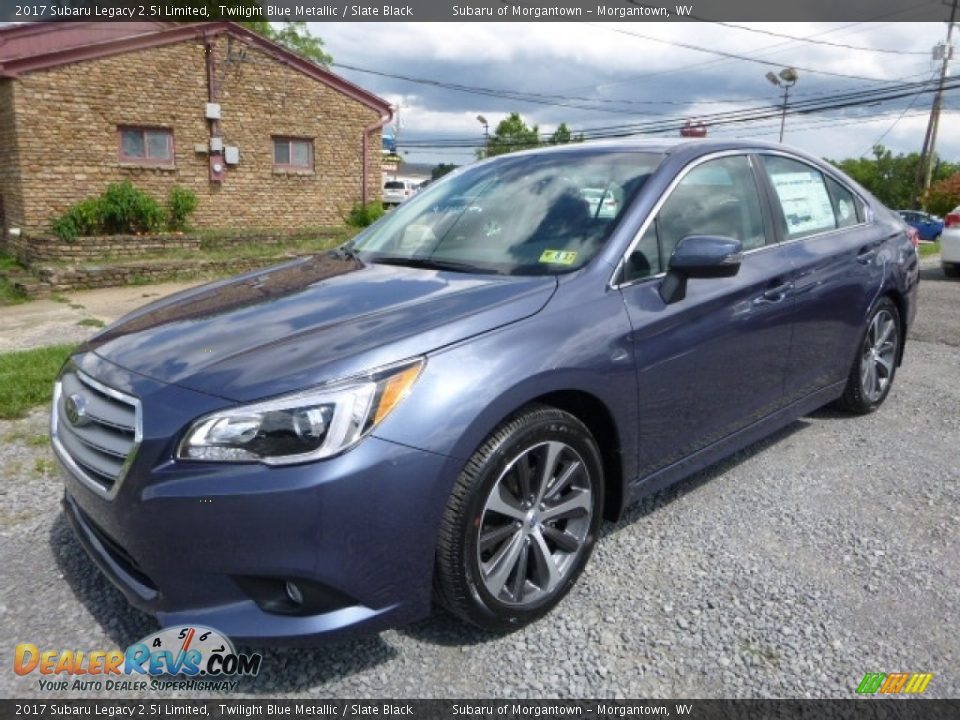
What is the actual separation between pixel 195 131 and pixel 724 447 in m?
16.0

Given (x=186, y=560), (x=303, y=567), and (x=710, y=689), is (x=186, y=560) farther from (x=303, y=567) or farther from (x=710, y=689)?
(x=710, y=689)

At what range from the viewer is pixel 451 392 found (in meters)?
2.16

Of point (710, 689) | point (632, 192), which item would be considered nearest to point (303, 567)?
point (710, 689)

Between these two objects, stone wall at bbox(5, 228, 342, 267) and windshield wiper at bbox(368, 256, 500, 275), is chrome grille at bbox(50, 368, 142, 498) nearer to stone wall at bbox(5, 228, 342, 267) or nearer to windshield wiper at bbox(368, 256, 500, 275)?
windshield wiper at bbox(368, 256, 500, 275)

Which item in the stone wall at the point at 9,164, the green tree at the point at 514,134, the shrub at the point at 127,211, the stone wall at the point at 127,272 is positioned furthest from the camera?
the green tree at the point at 514,134

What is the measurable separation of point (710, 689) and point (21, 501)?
3102mm

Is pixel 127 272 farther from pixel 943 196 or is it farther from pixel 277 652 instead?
pixel 943 196

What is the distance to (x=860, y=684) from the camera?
7.39 feet

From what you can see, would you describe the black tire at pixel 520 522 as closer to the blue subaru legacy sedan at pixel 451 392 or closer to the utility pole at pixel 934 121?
the blue subaru legacy sedan at pixel 451 392

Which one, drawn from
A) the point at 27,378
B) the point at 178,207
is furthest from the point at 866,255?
the point at 178,207

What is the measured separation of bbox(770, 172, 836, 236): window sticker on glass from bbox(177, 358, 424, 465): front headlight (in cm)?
269

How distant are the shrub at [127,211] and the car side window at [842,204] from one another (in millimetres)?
13953

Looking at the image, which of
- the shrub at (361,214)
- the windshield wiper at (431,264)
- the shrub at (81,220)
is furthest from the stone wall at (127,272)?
the windshield wiper at (431,264)

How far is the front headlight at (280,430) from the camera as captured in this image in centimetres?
200
